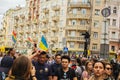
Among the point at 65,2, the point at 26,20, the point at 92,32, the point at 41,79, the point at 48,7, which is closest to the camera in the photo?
the point at 41,79

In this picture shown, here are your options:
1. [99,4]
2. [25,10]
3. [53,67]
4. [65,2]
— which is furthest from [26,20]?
[53,67]

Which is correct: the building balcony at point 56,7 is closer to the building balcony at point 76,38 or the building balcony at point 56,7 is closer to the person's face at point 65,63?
the building balcony at point 76,38

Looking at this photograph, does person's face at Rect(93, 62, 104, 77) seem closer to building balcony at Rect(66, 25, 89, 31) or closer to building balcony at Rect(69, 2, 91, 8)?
building balcony at Rect(66, 25, 89, 31)

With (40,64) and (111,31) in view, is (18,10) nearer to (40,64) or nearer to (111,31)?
(111,31)

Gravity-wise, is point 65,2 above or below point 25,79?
above

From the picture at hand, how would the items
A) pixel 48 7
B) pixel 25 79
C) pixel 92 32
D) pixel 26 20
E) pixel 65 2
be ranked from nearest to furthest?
pixel 25 79
pixel 92 32
pixel 65 2
pixel 48 7
pixel 26 20

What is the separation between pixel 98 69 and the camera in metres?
7.25

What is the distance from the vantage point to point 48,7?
8106 centimetres

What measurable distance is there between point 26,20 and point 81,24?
89.9 ft

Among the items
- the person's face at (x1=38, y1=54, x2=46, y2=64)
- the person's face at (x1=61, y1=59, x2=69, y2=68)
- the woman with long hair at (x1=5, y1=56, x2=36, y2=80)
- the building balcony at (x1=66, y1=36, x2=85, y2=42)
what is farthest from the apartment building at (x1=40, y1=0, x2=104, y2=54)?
the woman with long hair at (x1=5, y1=56, x2=36, y2=80)

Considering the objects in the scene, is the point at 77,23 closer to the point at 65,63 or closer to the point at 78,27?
the point at 78,27

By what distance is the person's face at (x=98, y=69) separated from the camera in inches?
284

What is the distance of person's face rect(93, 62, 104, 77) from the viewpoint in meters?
7.21

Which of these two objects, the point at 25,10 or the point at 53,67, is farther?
the point at 25,10
